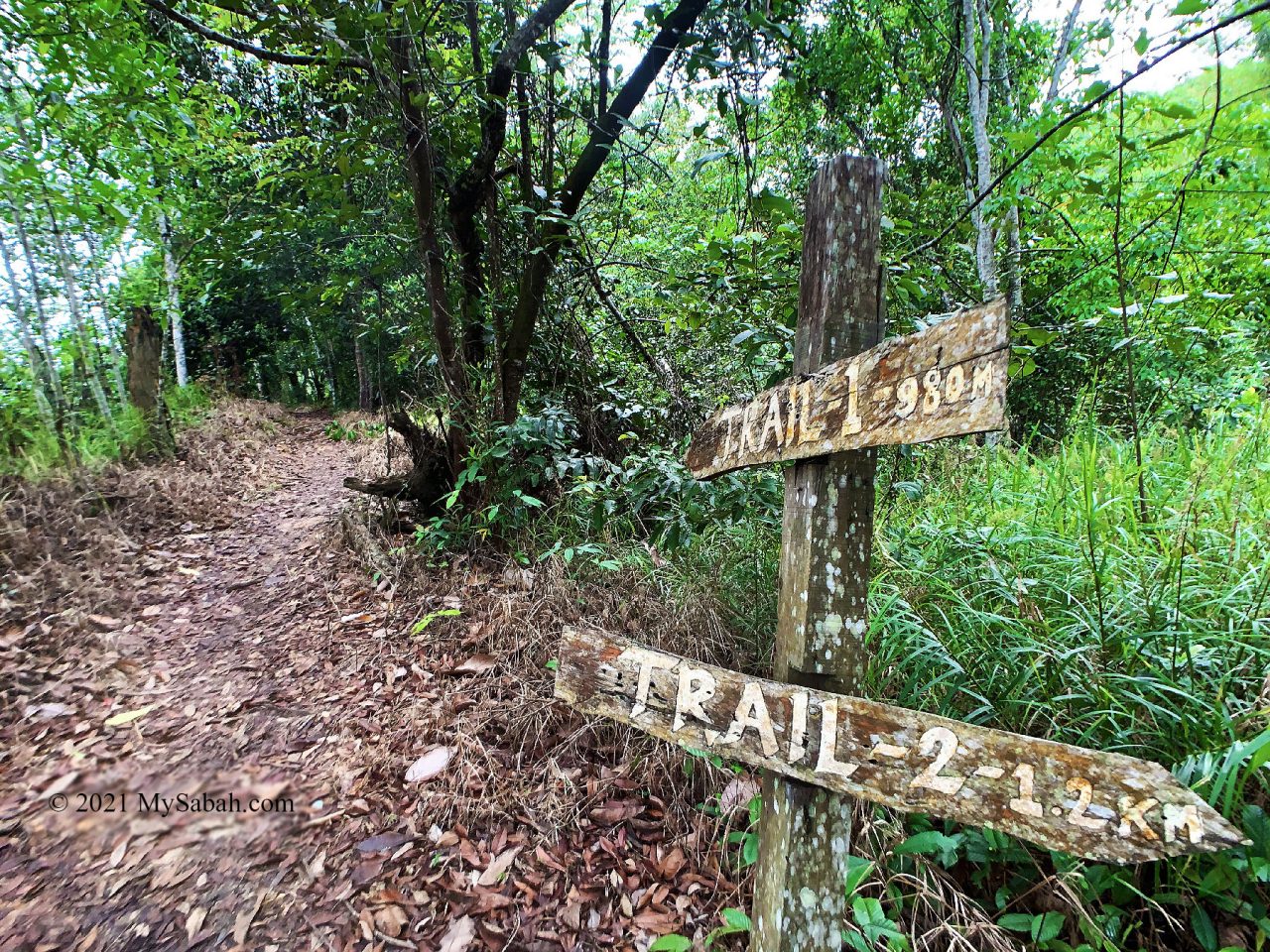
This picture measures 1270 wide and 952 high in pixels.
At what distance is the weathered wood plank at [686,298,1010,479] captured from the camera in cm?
94

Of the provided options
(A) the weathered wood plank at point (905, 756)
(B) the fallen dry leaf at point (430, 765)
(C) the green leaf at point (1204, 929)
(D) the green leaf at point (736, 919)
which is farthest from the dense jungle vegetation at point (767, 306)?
(B) the fallen dry leaf at point (430, 765)

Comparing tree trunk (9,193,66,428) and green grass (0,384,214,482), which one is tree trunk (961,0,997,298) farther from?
tree trunk (9,193,66,428)

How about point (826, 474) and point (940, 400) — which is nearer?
point (940, 400)

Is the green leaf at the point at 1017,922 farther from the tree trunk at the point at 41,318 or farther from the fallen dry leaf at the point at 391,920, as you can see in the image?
the tree trunk at the point at 41,318

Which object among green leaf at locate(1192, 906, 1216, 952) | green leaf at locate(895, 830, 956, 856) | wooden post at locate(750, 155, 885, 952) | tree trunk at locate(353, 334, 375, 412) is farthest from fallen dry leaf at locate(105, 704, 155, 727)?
tree trunk at locate(353, 334, 375, 412)

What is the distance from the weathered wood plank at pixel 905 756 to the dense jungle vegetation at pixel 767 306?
28.6 inches

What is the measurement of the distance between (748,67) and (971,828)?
3912 millimetres

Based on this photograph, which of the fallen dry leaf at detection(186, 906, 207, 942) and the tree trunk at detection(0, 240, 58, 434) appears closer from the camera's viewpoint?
the fallen dry leaf at detection(186, 906, 207, 942)

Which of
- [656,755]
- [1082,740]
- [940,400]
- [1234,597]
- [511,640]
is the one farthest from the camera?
[511,640]

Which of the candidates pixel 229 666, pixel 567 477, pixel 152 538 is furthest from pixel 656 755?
pixel 152 538

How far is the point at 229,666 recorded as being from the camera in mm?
3582

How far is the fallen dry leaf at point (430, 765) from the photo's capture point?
2.56 meters

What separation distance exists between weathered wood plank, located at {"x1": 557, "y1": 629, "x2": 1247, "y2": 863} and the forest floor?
110 cm

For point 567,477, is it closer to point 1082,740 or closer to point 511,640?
point 511,640
